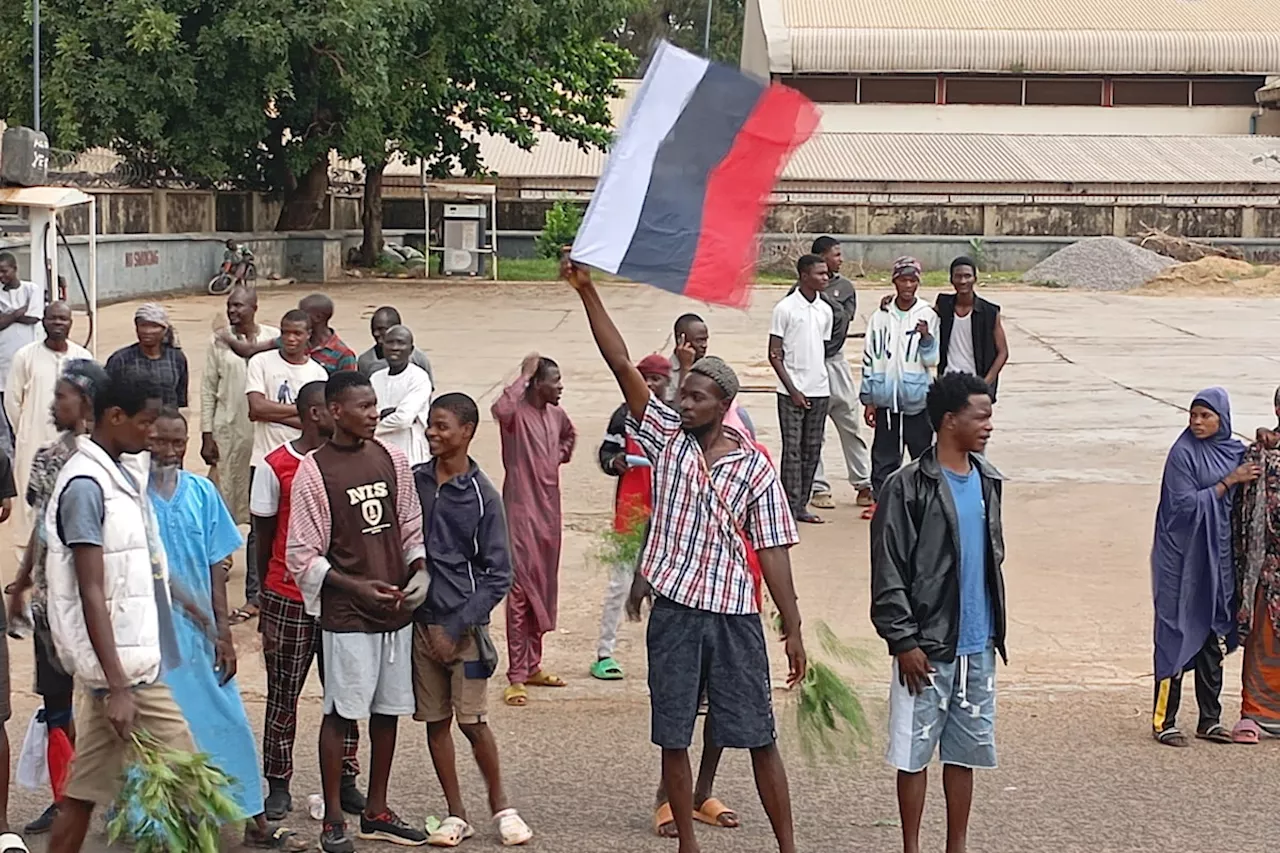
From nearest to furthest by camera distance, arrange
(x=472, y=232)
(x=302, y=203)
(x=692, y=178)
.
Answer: (x=692, y=178)
(x=302, y=203)
(x=472, y=232)

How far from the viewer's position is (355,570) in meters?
5.30

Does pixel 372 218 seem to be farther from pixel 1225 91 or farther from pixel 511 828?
pixel 511 828

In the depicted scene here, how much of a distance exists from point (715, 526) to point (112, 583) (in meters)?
1.85

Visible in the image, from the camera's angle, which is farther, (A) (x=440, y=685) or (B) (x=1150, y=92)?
(B) (x=1150, y=92)

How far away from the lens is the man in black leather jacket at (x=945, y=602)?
5.09 metres

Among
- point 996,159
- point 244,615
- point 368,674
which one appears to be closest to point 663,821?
point 368,674

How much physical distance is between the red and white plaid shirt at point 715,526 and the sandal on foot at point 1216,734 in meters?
2.63

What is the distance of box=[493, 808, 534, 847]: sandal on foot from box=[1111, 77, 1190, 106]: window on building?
4737 centimetres

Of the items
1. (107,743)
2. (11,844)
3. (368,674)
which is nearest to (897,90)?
(368,674)

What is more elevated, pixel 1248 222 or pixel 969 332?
pixel 1248 222

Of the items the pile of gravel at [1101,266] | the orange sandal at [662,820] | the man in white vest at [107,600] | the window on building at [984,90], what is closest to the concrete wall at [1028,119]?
the window on building at [984,90]

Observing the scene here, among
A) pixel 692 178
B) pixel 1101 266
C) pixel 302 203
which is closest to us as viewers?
pixel 692 178

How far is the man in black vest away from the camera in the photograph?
33.2ft

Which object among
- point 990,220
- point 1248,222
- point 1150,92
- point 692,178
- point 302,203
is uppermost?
point 1150,92
